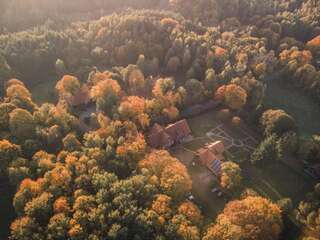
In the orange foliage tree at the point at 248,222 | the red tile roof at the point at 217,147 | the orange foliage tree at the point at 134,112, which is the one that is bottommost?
the orange foliage tree at the point at 248,222

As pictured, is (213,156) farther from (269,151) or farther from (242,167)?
(269,151)

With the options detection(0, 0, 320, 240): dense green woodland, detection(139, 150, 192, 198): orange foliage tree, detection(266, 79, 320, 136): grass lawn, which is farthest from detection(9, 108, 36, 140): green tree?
detection(266, 79, 320, 136): grass lawn

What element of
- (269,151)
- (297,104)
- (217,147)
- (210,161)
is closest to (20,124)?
(210,161)

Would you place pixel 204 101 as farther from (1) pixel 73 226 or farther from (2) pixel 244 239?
(1) pixel 73 226

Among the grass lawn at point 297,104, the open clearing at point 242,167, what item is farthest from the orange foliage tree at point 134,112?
the grass lawn at point 297,104

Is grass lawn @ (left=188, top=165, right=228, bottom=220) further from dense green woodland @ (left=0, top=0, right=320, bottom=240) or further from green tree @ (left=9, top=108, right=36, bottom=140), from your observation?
green tree @ (left=9, top=108, right=36, bottom=140)

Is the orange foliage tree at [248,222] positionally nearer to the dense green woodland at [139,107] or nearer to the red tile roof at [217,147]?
the dense green woodland at [139,107]
